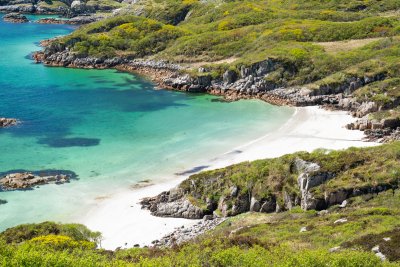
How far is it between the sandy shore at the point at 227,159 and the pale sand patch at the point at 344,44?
24.7m

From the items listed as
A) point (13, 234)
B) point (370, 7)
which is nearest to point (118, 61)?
point (370, 7)

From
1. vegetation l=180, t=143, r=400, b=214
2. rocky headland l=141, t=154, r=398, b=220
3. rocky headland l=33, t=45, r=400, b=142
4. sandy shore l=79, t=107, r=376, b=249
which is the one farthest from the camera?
rocky headland l=33, t=45, r=400, b=142

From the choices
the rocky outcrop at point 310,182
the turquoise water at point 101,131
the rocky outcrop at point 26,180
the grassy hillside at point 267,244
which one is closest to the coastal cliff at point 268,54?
the turquoise water at point 101,131

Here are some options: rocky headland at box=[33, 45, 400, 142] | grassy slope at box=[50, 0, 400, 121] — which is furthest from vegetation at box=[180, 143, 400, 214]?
grassy slope at box=[50, 0, 400, 121]

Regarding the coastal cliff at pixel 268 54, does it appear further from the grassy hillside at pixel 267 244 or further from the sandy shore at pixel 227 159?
the grassy hillside at pixel 267 244

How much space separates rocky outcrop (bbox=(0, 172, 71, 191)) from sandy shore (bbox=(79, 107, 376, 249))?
27.5 feet

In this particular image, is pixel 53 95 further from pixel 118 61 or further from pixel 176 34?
pixel 176 34

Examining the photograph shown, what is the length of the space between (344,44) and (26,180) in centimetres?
7877

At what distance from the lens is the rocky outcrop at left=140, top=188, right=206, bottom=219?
175ft

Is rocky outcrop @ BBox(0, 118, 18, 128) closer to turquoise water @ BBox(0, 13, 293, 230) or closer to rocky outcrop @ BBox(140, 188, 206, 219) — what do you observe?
turquoise water @ BBox(0, 13, 293, 230)

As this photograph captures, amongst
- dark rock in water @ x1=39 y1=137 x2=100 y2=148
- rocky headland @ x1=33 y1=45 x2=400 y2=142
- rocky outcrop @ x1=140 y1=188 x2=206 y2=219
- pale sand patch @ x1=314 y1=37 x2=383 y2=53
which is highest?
pale sand patch @ x1=314 y1=37 x2=383 y2=53

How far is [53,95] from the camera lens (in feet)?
336

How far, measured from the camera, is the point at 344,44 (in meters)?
113

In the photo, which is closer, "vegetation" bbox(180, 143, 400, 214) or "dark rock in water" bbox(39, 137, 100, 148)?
"vegetation" bbox(180, 143, 400, 214)
